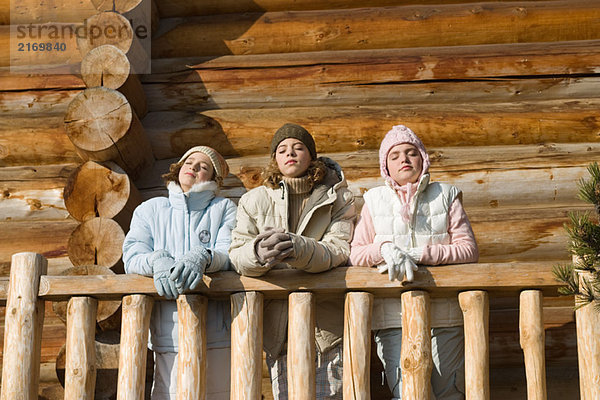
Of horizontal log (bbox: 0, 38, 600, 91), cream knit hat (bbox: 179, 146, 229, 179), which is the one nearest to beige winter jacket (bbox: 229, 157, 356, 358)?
cream knit hat (bbox: 179, 146, 229, 179)

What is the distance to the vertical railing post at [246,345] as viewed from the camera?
450 cm

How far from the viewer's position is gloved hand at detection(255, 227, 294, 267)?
429cm

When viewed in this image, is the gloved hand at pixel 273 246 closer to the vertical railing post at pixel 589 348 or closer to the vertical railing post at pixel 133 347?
the vertical railing post at pixel 133 347

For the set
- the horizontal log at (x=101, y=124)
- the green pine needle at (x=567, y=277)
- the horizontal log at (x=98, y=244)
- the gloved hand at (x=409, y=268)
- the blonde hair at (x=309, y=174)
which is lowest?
the green pine needle at (x=567, y=277)

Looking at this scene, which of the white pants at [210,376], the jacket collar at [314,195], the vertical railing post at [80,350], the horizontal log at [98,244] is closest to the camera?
the vertical railing post at [80,350]

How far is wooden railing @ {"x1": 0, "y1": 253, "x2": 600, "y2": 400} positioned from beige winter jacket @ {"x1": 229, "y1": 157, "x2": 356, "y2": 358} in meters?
0.19

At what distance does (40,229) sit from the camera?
22.0 feet

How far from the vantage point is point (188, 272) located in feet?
14.7

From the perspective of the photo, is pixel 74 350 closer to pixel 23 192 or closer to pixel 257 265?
pixel 257 265

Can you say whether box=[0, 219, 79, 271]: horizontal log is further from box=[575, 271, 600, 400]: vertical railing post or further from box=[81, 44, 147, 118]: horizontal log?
box=[575, 271, 600, 400]: vertical railing post

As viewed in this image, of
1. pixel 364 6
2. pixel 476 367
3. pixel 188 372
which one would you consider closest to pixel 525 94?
pixel 364 6

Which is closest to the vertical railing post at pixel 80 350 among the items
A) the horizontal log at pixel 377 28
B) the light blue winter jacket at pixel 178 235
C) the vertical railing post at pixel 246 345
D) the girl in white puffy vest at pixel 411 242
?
the light blue winter jacket at pixel 178 235

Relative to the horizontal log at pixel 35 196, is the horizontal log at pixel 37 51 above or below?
above

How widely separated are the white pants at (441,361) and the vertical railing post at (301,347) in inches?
18.6
